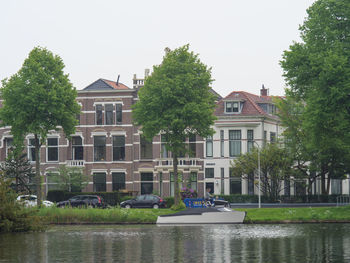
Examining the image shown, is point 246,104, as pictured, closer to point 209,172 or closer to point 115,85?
point 209,172

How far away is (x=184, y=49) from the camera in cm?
5650

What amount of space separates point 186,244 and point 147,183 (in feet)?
136

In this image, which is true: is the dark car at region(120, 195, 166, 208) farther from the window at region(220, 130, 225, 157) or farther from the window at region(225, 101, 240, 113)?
the window at region(225, 101, 240, 113)

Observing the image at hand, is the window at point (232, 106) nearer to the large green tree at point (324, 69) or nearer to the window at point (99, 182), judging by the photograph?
the window at point (99, 182)

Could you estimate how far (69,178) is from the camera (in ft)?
237

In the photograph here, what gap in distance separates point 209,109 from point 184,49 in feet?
18.5

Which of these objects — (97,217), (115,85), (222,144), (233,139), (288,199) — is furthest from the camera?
(115,85)

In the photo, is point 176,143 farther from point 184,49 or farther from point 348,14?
point 348,14

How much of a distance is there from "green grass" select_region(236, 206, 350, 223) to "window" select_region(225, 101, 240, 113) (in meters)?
27.5

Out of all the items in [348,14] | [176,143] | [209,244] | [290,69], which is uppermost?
[348,14]

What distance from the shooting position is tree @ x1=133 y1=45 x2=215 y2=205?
55.5m

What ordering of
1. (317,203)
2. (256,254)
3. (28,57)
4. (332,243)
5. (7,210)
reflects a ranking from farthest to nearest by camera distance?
(317,203), (28,57), (7,210), (332,243), (256,254)

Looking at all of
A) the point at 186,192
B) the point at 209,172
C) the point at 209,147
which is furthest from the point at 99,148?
the point at 186,192

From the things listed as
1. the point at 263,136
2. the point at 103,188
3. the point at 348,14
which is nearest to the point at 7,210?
the point at 348,14
